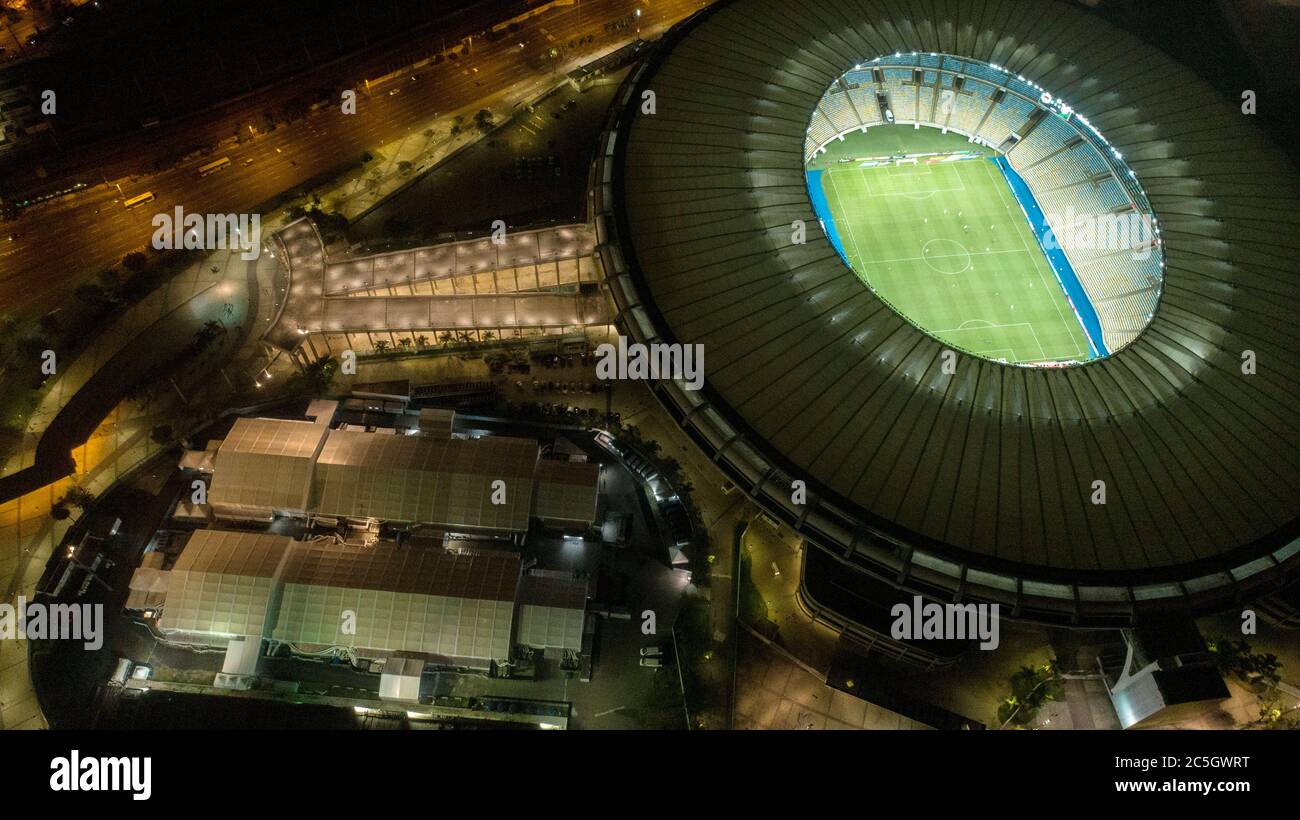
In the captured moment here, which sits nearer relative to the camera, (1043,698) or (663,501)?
(1043,698)

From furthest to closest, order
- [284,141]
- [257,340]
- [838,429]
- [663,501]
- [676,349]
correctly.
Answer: [284,141]
[257,340]
[663,501]
[676,349]
[838,429]

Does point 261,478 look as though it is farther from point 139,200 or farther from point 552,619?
point 139,200

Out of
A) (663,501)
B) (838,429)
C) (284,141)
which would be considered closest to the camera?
(838,429)

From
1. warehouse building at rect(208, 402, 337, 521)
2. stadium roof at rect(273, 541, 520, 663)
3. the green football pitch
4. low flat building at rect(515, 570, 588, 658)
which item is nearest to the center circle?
the green football pitch

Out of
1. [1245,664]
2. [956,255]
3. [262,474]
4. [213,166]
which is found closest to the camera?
[1245,664]

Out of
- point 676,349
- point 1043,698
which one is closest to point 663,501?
point 676,349

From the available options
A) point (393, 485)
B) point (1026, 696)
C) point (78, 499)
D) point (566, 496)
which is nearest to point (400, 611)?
point (393, 485)

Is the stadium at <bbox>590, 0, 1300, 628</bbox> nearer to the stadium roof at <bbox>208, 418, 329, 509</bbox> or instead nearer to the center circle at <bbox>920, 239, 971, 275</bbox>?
the center circle at <bbox>920, 239, 971, 275</bbox>

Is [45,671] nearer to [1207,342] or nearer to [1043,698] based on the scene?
[1043,698]
